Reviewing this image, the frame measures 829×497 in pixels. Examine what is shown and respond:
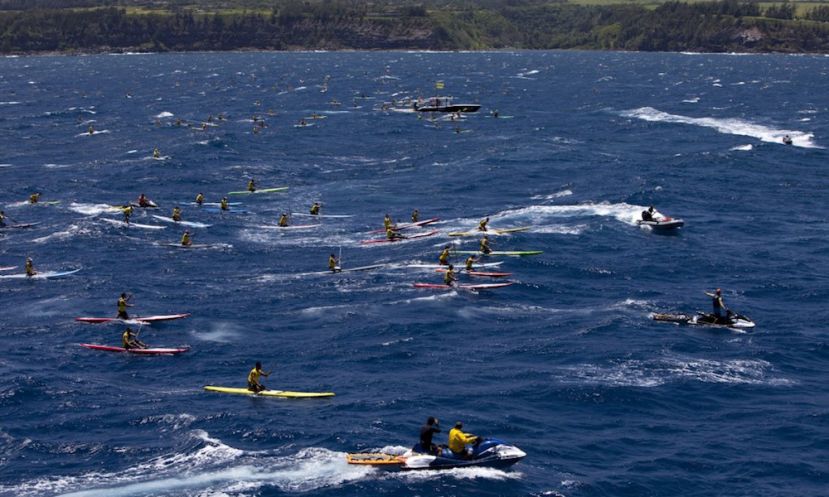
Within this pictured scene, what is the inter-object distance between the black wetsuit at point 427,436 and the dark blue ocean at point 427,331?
113 centimetres

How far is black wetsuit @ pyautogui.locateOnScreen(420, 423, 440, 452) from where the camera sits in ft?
138

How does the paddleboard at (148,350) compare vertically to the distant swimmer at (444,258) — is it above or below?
below

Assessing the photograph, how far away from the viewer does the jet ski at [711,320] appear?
60.8 metres

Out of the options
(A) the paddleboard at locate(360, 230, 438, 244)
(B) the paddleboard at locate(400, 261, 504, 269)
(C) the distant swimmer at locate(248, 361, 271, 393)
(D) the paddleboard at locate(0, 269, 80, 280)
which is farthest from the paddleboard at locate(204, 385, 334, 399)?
(A) the paddleboard at locate(360, 230, 438, 244)

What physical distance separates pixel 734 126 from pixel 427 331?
105 metres

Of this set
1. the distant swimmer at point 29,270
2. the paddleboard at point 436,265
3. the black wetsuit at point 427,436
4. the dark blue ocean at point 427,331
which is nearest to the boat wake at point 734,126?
the dark blue ocean at point 427,331

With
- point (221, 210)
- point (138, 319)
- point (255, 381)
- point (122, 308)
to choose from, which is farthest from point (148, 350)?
point (221, 210)

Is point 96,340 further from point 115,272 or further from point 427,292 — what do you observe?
point 427,292

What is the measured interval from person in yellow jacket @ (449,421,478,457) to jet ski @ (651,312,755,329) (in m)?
23.5

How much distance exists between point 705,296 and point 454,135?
85.9 m

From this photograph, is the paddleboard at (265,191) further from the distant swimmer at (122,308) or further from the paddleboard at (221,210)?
the distant swimmer at (122,308)

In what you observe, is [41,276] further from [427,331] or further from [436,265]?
[427,331]

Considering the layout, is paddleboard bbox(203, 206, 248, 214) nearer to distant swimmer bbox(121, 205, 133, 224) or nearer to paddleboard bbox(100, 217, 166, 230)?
paddleboard bbox(100, 217, 166, 230)

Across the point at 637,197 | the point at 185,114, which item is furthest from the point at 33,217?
the point at 185,114
